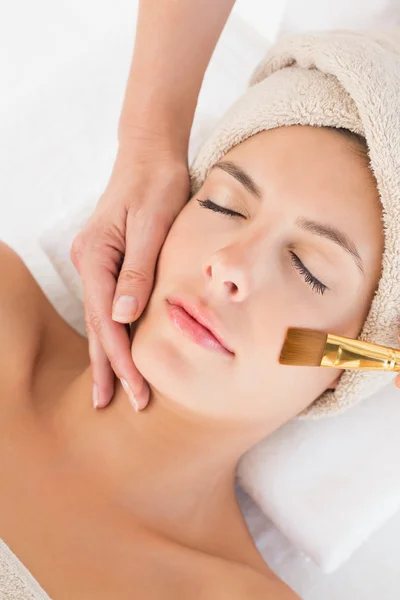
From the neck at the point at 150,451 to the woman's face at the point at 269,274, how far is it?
4.1 inches

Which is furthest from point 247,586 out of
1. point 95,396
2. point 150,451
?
point 95,396

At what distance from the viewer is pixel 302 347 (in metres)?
0.89

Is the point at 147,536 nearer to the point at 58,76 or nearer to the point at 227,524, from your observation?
the point at 227,524

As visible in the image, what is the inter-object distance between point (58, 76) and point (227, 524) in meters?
1.11

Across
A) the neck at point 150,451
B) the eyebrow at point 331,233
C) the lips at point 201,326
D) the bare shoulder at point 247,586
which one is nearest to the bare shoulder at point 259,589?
the bare shoulder at point 247,586

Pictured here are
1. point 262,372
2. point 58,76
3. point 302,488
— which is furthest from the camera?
point 58,76

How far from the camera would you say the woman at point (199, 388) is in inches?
38.0

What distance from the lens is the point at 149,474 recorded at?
1.12 metres

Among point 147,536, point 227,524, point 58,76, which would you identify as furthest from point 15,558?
point 58,76

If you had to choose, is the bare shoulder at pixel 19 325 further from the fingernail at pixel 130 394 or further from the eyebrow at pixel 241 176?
the eyebrow at pixel 241 176

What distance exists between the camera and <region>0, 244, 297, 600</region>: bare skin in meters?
→ 1.02

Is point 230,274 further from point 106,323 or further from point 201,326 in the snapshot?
point 106,323

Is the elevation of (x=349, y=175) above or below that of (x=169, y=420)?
above

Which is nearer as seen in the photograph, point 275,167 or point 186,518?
point 275,167
